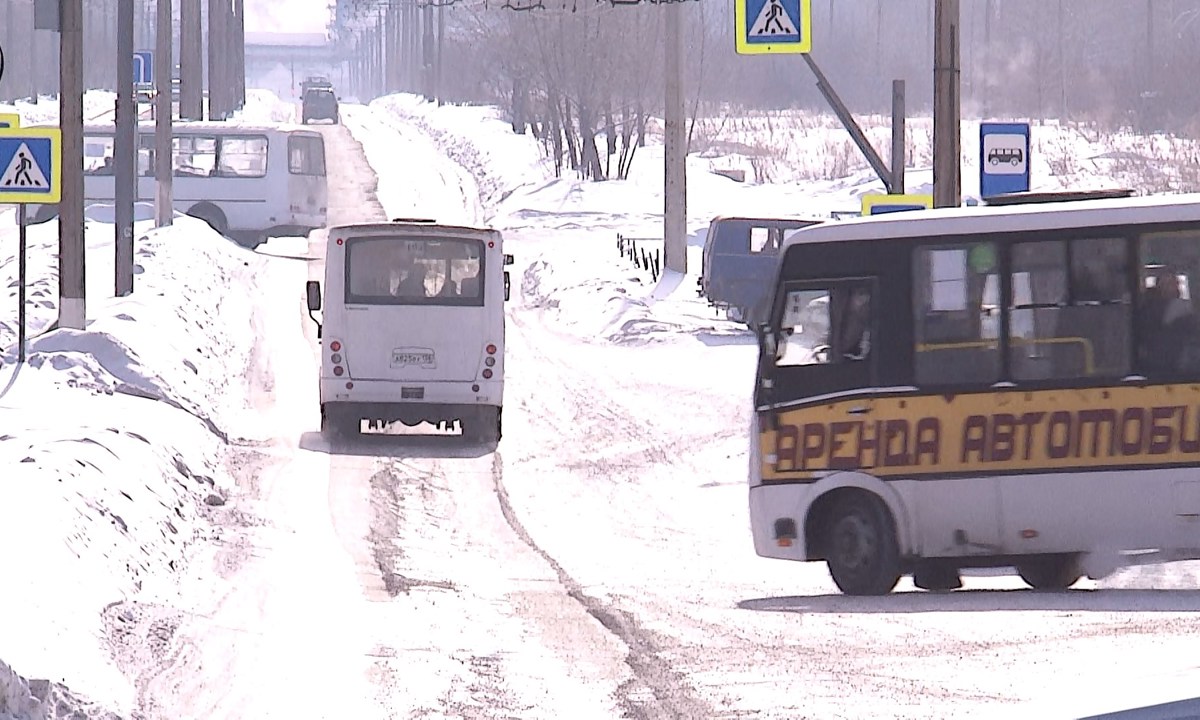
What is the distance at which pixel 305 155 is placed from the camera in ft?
140

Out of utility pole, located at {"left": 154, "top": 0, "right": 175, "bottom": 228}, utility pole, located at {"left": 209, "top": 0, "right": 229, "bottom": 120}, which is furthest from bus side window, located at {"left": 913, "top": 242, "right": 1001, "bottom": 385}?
utility pole, located at {"left": 209, "top": 0, "right": 229, "bottom": 120}

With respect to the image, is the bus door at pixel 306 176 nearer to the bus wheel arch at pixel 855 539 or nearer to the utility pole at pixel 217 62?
the utility pole at pixel 217 62

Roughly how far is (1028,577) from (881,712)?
547 cm

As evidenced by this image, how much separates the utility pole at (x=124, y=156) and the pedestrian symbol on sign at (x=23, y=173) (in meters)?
7.31

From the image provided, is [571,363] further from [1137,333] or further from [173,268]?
[1137,333]

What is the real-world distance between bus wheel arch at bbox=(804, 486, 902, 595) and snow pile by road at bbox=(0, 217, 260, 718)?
4353 millimetres

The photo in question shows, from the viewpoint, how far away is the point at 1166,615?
10852mm

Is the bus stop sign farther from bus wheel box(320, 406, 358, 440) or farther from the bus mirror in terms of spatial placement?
bus wheel box(320, 406, 358, 440)

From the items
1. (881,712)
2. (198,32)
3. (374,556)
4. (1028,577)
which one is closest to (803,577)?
(1028,577)

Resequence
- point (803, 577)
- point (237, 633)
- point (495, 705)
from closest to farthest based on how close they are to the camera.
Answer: point (495, 705) < point (237, 633) < point (803, 577)

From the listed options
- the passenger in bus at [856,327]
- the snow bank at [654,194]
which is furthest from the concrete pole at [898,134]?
the passenger in bus at [856,327]

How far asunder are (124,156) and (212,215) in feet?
51.6

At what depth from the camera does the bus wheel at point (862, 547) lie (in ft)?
42.3

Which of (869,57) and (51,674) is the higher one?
(869,57)
